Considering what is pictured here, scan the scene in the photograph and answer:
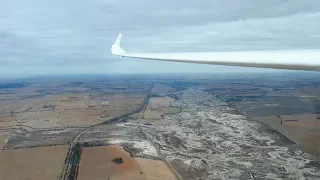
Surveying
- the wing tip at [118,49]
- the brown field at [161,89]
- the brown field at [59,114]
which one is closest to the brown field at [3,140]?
the brown field at [59,114]

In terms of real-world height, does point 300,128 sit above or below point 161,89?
below

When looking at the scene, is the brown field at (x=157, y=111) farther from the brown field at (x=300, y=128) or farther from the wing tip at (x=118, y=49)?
the wing tip at (x=118, y=49)

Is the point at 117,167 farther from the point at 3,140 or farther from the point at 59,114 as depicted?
the point at 59,114

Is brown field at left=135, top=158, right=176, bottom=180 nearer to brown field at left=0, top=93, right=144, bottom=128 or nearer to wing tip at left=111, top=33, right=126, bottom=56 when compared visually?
wing tip at left=111, top=33, right=126, bottom=56

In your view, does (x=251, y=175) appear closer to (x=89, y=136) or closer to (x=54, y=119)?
(x=89, y=136)

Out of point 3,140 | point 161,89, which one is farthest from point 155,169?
point 161,89

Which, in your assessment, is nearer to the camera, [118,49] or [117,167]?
[118,49]

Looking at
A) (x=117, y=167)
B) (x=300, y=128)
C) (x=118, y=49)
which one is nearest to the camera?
(x=118, y=49)
